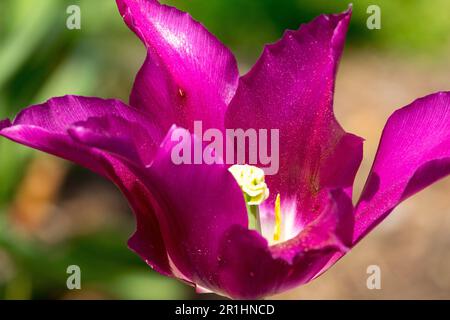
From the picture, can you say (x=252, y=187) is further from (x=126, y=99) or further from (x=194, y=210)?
(x=126, y=99)

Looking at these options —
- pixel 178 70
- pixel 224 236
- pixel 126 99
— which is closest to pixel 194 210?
pixel 224 236

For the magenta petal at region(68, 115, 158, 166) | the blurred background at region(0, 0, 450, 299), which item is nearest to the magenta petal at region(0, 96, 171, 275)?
the magenta petal at region(68, 115, 158, 166)

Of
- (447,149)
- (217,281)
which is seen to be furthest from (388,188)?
(217,281)

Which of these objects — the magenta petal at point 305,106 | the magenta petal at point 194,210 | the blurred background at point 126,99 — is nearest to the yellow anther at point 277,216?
the magenta petal at point 305,106

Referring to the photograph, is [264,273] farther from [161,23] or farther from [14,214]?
[14,214]

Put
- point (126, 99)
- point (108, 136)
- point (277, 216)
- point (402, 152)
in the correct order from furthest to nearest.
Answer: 1. point (126, 99)
2. point (277, 216)
3. point (402, 152)
4. point (108, 136)

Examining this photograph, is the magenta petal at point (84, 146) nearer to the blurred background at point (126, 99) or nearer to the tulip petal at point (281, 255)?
the tulip petal at point (281, 255)
